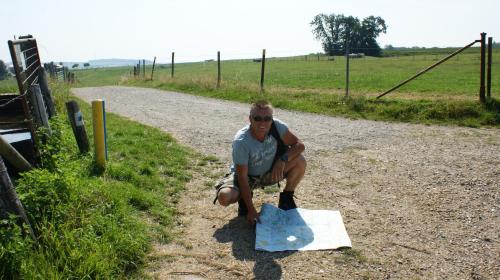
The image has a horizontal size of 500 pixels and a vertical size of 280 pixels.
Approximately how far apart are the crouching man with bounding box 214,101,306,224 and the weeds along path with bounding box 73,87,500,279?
15.3 inches

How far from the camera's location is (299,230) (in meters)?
4.42

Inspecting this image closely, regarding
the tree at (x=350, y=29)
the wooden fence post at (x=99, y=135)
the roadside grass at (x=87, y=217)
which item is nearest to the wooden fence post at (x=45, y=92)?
the roadside grass at (x=87, y=217)

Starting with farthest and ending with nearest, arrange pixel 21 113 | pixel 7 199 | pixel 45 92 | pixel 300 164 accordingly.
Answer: pixel 45 92 → pixel 21 113 → pixel 300 164 → pixel 7 199

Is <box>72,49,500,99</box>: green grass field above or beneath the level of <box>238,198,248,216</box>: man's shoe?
above

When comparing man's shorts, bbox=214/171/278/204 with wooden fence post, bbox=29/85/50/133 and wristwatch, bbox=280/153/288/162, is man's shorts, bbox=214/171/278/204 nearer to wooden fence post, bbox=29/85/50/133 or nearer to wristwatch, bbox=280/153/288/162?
wristwatch, bbox=280/153/288/162

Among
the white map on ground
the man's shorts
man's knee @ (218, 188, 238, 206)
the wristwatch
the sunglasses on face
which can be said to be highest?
the sunglasses on face

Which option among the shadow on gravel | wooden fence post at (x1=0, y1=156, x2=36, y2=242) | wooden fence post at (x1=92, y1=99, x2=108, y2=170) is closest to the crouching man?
the shadow on gravel

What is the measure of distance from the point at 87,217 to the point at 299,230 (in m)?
2.06

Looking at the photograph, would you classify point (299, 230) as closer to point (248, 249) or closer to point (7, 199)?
point (248, 249)

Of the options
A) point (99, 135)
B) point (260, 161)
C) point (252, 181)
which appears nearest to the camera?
point (260, 161)

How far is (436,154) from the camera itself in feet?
24.4

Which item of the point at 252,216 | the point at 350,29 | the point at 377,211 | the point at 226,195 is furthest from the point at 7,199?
the point at 350,29

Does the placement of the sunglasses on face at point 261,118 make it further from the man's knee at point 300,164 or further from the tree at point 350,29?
the tree at point 350,29

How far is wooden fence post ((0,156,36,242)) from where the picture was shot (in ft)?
10.7
